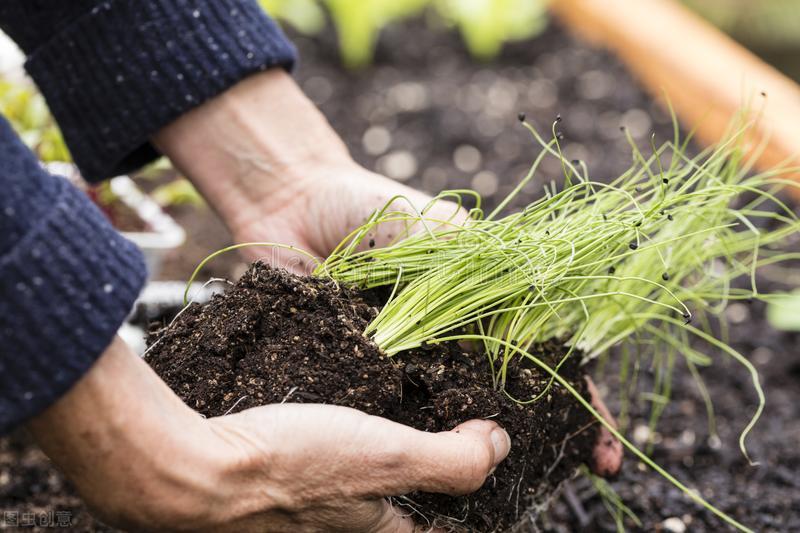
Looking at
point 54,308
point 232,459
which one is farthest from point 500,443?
point 54,308

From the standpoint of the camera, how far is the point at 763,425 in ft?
6.02

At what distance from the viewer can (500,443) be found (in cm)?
111

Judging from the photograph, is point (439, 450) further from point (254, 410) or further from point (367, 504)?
point (254, 410)

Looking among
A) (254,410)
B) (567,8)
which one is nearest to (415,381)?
(254,410)

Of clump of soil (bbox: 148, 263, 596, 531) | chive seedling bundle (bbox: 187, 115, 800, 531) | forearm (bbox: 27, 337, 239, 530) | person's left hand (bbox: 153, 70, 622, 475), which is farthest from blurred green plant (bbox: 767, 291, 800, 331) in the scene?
forearm (bbox: 27, 337, 239, 530)

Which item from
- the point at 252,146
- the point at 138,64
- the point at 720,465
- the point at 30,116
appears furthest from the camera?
the point at 30,116

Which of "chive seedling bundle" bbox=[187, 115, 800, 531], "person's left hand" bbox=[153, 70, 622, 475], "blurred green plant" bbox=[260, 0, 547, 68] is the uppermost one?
"person's left hand" bbox=[153, 70, 622, 475]

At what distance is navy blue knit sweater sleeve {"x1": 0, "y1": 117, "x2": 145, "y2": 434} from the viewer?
0.84m

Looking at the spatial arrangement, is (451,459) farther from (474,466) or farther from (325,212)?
(325,212)

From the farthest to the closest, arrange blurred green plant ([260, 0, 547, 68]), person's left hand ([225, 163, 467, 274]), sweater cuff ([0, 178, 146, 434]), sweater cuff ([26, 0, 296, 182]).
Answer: blurred green plant ([260, 0, 547, 68])
sweater cuff ([26, 0, 296, 182])
person's left hand ([225, 163, 467, 274])
sweater cuff ([0, 178, 146, 434])

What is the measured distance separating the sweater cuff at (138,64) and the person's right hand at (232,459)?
696 millimetres

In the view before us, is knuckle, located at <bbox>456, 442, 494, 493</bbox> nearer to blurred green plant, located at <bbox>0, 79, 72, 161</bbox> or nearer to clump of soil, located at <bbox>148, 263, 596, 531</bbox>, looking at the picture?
clump of soil, located at <bbox>148, 263, 596, 531</bbox>

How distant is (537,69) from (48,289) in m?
2.76

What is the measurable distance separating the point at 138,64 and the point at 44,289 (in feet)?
2.46
